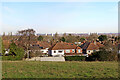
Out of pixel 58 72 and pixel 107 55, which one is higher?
pixel 58 72

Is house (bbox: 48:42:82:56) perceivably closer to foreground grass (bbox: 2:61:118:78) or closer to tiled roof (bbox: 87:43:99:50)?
tiled roof (bbox: 87:43:99:50)

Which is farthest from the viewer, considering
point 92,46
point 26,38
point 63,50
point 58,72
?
point 92,46

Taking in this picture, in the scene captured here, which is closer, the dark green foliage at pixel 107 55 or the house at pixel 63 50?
the dark green foliage at pixel 107 55

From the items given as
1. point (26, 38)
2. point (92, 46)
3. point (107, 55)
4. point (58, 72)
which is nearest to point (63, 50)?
point (92, 46)

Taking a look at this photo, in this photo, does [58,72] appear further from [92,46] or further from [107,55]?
[92,46]

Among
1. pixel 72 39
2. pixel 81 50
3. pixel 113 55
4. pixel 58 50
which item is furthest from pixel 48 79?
pixel 72 39

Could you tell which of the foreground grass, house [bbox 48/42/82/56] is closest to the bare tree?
house [bbox 48/42/82/56]

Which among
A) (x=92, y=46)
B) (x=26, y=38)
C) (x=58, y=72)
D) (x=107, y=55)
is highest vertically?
(x=26, y=38)

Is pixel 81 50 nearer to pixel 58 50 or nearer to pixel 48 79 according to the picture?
pixel 58 50

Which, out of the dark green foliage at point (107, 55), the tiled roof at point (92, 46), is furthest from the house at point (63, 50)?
the dark green foliage at point (107, 55)

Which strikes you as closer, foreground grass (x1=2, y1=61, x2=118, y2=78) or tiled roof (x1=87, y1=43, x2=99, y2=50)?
foreground grass (x1=2, y1=61, x2=118, y2=78)

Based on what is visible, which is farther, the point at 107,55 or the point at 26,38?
the point at 26,38

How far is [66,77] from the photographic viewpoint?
595cm

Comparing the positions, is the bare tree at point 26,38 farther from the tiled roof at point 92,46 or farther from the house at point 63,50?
the tiled roof at point 92,46
